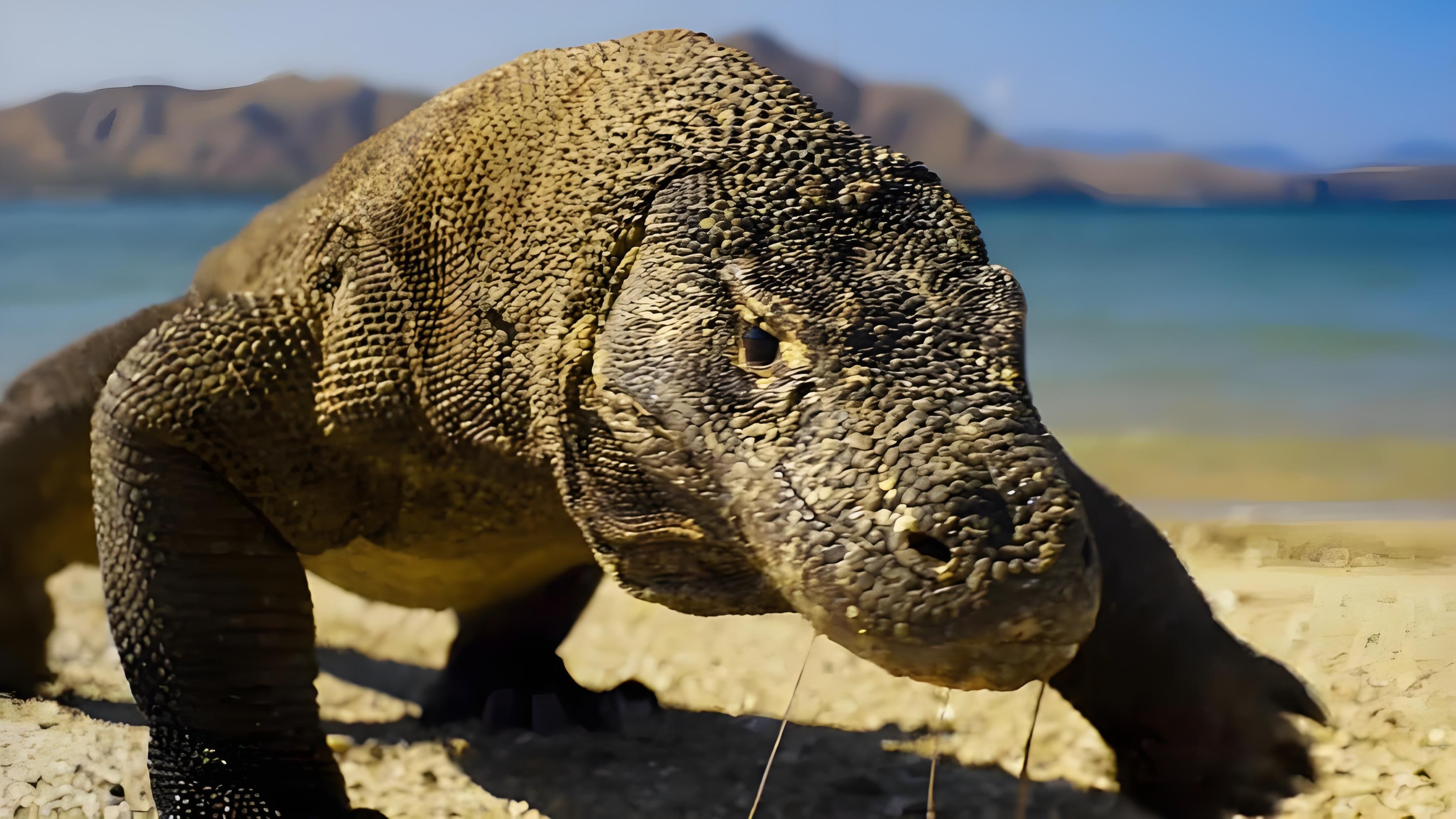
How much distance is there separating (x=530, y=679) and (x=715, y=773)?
882 millimetres

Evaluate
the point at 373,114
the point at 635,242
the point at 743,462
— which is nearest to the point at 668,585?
the point at 743,462

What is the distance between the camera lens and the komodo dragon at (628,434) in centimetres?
189

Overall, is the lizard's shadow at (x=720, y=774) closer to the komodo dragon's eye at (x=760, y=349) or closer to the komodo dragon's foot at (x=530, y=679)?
the komodo dragon's foot at (x=530, y=679)

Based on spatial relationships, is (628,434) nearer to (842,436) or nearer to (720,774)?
(842,436)

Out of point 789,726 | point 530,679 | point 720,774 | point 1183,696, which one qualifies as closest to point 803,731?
point 789,726


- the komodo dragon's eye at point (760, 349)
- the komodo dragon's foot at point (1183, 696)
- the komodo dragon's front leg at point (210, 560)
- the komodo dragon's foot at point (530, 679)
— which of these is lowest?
the komodo dragon's foot at point (530, 679)

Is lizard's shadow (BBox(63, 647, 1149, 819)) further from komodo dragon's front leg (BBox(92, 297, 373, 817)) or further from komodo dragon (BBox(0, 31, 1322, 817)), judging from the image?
komodo dragon's front leg (BBox(92, 297, 373, 817))

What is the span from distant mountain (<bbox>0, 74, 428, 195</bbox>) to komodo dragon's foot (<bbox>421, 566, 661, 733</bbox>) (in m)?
1.58

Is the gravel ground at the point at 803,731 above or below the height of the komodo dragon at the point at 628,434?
below

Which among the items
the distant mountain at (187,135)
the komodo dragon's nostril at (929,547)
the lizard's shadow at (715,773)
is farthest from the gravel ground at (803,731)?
the distant mountain at (187,135)

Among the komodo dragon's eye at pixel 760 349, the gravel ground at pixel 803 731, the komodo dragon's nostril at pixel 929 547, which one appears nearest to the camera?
the komodo dragon's nostril at pixel 929 547

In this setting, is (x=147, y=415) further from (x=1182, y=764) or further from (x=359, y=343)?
(x=1182, y=764)

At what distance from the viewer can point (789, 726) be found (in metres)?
4.23

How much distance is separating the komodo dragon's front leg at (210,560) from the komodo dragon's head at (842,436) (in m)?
0.91
